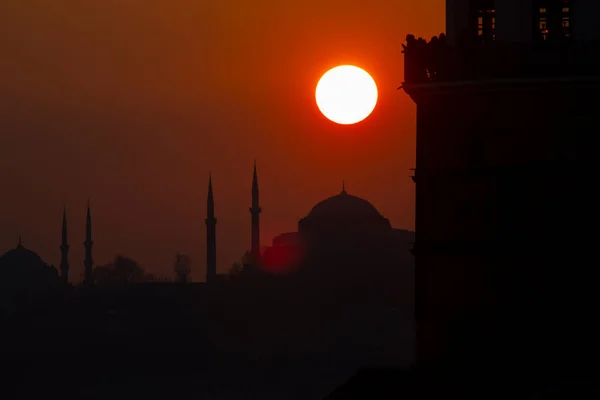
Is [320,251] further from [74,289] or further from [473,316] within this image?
[473,316]

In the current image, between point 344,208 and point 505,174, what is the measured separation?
98848 millimetres

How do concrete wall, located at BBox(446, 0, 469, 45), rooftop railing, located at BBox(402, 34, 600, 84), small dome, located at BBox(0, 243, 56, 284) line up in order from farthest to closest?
1. small dome, located at BBox(0, 243, 56, 284)
2. concrete wall, located at BBox(446, 0, 469, 45)
3. rooftop railing, located at BBox(402, 34, 600, 84)

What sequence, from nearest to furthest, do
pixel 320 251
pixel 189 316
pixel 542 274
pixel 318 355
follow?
pixel 542 274 → pixel 318 355 → pixel 189 316 → pixel 320 251

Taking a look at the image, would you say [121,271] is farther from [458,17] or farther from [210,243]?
[458,17]

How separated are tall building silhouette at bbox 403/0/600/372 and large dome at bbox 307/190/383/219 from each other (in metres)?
97.9

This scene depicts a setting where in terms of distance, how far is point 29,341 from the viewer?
→ 106875 mm

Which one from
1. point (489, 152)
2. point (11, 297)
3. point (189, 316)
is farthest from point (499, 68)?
point (11, 297)

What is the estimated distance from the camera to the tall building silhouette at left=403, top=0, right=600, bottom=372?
2228 centimetres

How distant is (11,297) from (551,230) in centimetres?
10766

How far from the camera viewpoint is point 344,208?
399 ft

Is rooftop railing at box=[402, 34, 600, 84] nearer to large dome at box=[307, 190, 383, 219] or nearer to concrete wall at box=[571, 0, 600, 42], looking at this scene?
concrete wall at box=[571, 0, 600, 42]

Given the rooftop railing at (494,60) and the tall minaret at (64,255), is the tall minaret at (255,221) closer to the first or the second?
the tall minaret at (64,255)

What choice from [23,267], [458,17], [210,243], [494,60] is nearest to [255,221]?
[210,243]

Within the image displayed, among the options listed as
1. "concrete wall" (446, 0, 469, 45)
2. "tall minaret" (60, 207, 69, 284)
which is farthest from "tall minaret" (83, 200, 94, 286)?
"concrete wall" (446, 0, 469, 45)
